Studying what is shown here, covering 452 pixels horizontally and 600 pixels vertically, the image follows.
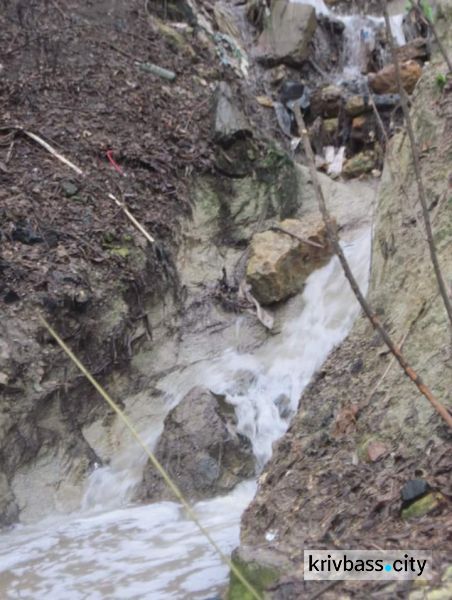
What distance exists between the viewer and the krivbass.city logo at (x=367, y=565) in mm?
2262

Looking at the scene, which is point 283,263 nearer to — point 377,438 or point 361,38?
point 377,438

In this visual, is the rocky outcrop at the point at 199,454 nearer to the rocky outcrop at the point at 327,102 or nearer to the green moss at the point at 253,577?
the green moss at the point at 253,577

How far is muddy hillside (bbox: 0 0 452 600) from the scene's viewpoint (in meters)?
3.09

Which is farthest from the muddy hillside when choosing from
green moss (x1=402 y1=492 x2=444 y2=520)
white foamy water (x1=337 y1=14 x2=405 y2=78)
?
white foamy water (x1=337 y1=14 x2=405 y2=78)

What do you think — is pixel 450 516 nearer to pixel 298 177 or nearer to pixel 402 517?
pixel 402 517

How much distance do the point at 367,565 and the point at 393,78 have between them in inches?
337

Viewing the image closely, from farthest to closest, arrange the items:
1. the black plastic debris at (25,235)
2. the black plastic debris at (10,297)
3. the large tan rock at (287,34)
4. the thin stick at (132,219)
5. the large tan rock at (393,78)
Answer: the large tan rock at (287,34) < the large tan rock at (393,78) < the thin stick at (132,219) < the black plastic debris at (25,235) < the black plastic debris at (10,297)

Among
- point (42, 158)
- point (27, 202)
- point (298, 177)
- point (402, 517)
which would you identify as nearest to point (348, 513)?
point (402, 517)

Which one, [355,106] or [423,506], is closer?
[423,506]

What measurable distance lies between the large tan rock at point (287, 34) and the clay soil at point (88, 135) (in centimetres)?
194

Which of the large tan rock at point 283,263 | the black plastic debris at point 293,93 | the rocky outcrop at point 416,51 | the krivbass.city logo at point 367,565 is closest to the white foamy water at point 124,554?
the krivbass.city logo at point 367,565

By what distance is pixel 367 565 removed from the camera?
239 cm

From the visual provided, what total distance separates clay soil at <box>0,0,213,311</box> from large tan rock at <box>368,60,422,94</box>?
2.45m

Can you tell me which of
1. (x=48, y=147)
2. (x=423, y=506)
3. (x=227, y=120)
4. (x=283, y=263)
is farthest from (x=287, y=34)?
(x=423, y=506)
